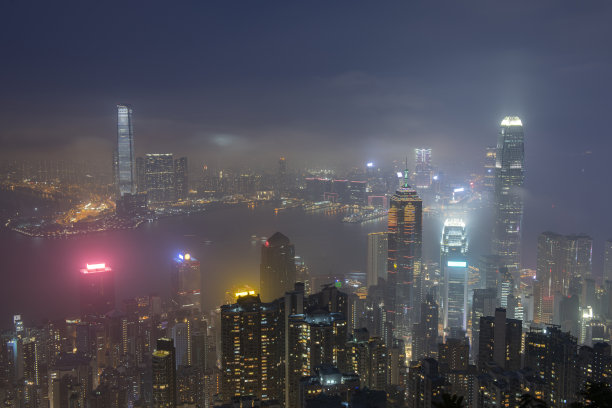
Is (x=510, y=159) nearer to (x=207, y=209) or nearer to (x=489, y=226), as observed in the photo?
(x=489, y=226)

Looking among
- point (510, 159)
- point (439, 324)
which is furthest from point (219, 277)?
point (510, 159)

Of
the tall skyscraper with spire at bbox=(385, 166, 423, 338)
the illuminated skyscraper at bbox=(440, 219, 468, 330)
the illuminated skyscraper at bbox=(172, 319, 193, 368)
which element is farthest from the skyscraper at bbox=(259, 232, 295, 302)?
the illuminated skyscraper at bbox=(440, 219, 468, 330)

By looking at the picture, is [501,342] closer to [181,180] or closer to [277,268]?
[277,268]

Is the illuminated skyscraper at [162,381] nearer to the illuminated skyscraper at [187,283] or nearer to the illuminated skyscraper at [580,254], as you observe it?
the illuminated skyscraper at [187,283]

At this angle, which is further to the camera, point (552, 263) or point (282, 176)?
point (282, 176)

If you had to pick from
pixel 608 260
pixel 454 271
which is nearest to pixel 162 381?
pixel 454 271

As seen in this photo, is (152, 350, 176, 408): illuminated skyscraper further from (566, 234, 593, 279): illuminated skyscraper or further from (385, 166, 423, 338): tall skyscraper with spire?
(566, 234, 593, 279): illuminated skyscraper
